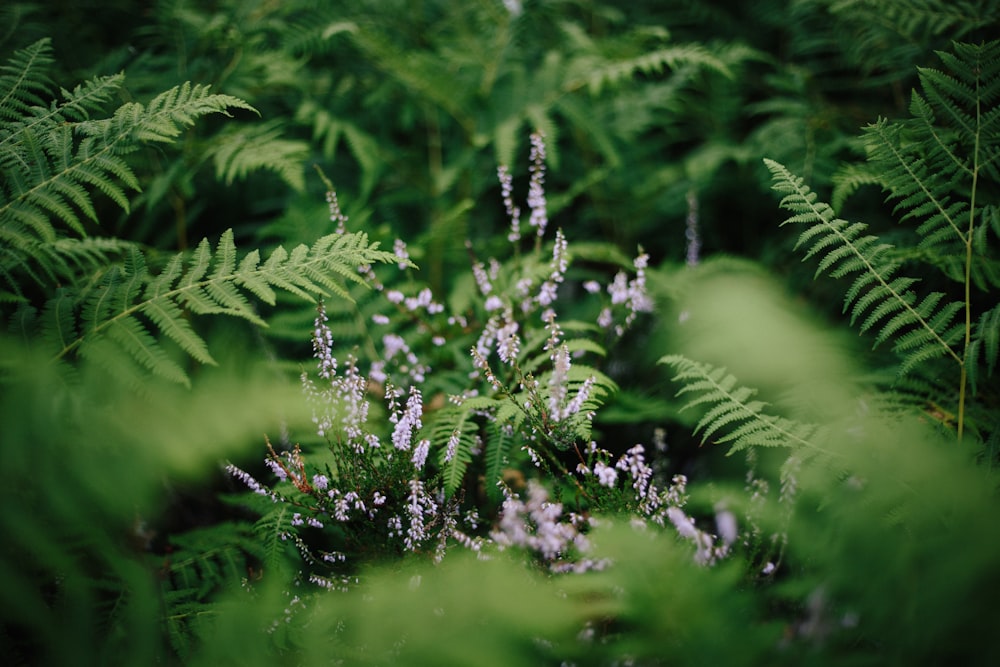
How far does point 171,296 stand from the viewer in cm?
203

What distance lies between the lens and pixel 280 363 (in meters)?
2.49

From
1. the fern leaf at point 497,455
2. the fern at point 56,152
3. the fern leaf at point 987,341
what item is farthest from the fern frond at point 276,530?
the fern leaf at point 987,341

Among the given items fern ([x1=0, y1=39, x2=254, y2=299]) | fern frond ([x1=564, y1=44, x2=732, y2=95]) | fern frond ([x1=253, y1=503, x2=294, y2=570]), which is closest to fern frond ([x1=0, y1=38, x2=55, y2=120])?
fern ([x1=0, y1=39, x2=254, y2=299])

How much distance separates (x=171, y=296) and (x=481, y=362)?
1.17 m

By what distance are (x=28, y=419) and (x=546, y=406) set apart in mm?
1611

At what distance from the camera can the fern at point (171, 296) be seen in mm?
1838

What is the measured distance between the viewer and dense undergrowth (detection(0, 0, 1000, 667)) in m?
1.52

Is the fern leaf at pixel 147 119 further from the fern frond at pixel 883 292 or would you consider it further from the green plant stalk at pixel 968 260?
the green plant stalk at pixel 968 260

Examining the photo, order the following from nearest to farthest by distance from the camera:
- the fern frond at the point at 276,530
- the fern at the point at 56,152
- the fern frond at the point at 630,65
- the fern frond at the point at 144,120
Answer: the fern frond at the point at 276,530
the fern at the point at 56,152
the fern frond at the point at 144,120
the fern frond at the point at 630,65

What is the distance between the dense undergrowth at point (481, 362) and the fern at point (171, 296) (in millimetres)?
14

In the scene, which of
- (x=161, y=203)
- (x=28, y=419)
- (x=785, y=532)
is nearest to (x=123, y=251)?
(x=161, y=203)

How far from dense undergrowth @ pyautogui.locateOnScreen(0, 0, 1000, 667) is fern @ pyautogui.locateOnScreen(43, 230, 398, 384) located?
14 mm

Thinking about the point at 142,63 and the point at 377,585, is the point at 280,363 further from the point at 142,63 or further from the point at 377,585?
the point at 142,63

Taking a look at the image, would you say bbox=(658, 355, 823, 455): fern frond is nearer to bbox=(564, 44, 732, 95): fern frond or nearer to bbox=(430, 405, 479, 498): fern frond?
bbox=(430, 405, 479, 498): fern frond
